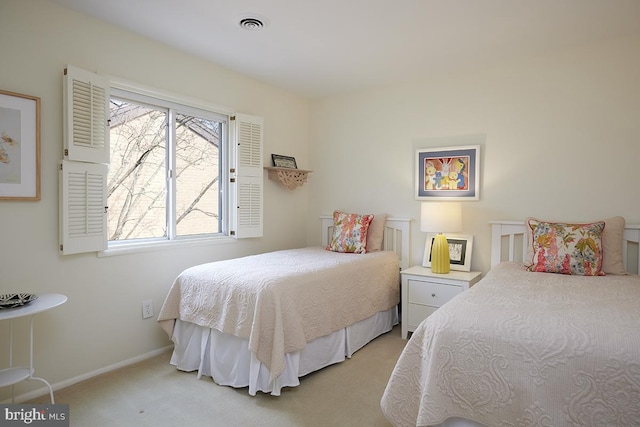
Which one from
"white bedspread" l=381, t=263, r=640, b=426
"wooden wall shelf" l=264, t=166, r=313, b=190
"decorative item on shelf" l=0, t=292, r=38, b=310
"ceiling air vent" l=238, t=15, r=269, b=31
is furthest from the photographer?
"wooden wall shelf" l=264, t=166, r=313, b=190

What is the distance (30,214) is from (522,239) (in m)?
3.57

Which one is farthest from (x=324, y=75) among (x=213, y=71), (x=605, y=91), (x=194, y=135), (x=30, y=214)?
(x=30, y=214)

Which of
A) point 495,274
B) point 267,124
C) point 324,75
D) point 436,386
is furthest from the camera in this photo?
point 267,124

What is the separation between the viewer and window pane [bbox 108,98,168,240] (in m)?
2.77

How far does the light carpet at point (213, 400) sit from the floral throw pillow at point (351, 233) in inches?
46.1

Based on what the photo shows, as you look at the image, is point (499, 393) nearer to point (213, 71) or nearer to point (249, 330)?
point (249, 330)

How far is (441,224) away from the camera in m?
3.18

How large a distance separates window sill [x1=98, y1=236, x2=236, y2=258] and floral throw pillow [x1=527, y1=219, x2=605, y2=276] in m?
2.57

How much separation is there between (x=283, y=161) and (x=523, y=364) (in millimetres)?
3106

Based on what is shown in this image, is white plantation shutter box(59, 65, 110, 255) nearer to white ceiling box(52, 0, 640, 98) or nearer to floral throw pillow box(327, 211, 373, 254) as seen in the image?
white ceiling box(52, 0, 640, 98)

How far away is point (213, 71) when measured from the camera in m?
3.32

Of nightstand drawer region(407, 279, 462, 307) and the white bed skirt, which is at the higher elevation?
nightstand drawer region(407, 279, 462, 307)

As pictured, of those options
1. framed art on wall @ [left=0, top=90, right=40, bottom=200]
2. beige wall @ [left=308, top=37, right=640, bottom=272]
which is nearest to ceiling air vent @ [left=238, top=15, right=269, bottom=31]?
framed art on wall @ [left=0, top=90, right=40, bottom=200]

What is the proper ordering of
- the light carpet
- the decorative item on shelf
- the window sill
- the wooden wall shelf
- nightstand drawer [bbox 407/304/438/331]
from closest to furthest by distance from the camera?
the decorative item on shelf
the light carpet
the window sill
nightstand drawer [bbox 407/304/438/331]
the wooden wall shelf
